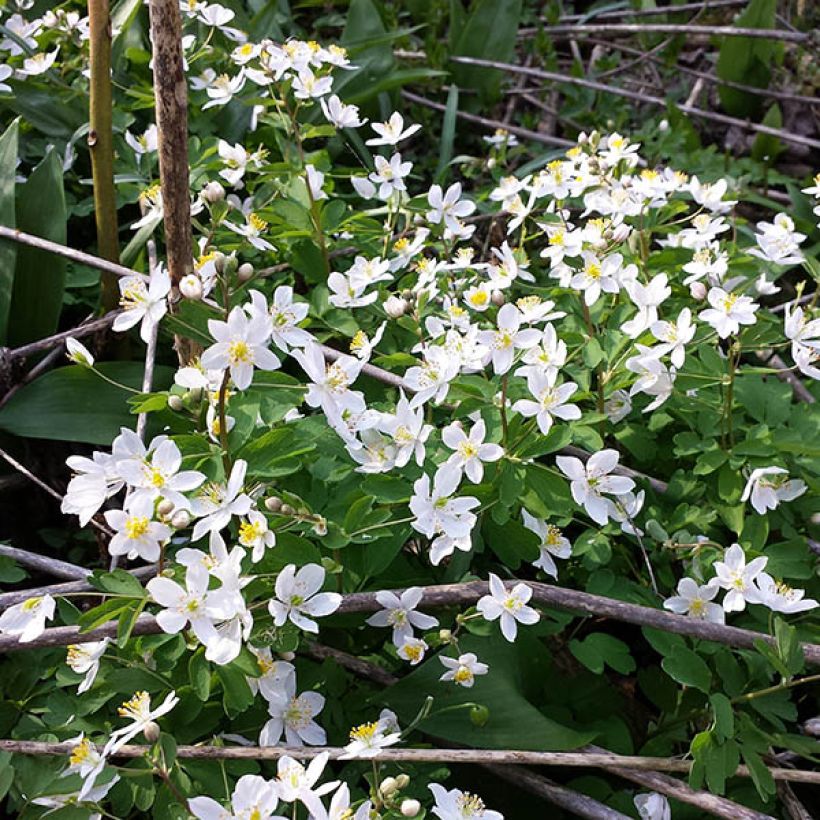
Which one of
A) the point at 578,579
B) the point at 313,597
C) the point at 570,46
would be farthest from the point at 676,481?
the point at 570,46

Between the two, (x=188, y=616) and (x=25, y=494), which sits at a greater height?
(x=188, y=616)

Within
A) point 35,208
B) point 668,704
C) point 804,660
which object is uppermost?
point 35,208

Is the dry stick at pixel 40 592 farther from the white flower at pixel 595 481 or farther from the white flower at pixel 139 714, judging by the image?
the white flower at pixel 595 481

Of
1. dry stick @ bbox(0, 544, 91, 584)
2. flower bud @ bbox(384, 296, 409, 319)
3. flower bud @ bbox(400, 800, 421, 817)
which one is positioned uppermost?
flower bud @ bbox(384, 296, 409, 319)

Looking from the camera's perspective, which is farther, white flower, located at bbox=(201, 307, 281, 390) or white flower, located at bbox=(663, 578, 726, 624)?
white flower, located at bbox=(663, 578, 726, 624)

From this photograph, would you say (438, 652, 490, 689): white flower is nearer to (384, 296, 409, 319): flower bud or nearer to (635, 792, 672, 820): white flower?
(635, 792, 672, 820): white flower

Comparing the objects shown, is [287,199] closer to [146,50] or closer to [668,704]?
[146,50]

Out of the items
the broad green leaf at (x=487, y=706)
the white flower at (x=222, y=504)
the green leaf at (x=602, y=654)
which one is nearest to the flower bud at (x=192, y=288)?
the white flower at (x=222, y=504)

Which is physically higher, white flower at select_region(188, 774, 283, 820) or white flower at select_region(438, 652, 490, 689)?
white flower at select_region(188, 774, 283, 820)

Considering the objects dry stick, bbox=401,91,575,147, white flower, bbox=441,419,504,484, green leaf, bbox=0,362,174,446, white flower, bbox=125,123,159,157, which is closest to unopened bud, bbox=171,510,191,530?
white flower, bbox=441,419,504,484
